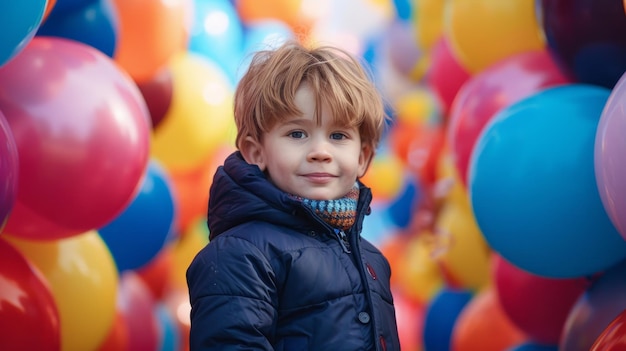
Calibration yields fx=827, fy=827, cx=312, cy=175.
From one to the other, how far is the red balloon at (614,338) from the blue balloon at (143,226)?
186 centimetres

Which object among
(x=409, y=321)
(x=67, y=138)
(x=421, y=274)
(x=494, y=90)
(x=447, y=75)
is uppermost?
(x=447, y=75)

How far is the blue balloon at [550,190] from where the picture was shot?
2.16 meters

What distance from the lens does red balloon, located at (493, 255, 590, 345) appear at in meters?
2.59

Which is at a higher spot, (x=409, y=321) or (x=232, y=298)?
(x=232, y=298)

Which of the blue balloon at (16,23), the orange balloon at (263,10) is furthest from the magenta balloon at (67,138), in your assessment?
the orange balloon at (263,10)

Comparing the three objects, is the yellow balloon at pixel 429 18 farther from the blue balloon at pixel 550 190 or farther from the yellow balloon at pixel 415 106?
the blue balloon at pixel 550 190

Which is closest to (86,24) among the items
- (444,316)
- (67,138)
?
(67,138)

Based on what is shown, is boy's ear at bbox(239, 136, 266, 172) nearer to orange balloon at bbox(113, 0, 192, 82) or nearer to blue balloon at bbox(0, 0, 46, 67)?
blue balloon at bbox(0, 0, 46, 67)

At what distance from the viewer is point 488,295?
3.39 metres

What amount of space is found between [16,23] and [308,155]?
71cm

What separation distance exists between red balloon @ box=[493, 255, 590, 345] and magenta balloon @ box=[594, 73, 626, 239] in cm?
65

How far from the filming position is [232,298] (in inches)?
66.3

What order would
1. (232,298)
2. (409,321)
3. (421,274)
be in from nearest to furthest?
(232,298)
(409,321)
(421,274)

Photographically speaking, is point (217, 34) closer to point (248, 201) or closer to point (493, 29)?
point (493, 29)
